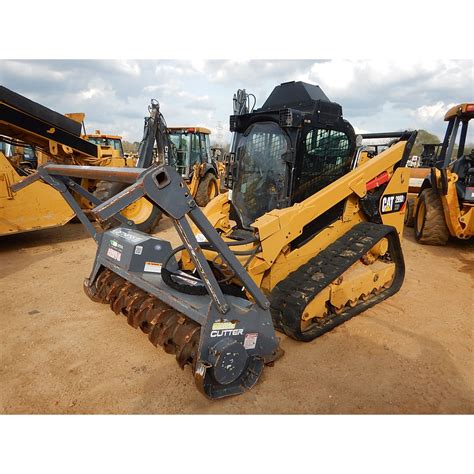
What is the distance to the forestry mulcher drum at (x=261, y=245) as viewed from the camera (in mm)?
2479

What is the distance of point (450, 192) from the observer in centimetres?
604

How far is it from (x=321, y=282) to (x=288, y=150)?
131cm

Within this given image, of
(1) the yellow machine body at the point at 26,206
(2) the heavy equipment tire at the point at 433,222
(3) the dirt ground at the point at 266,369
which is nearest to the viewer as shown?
(3) the dirt ground at the point at 266,369

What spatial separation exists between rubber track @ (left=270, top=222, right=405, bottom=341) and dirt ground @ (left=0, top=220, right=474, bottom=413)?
0.37ft

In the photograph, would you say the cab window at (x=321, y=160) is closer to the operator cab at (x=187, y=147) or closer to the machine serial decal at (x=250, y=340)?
the machine serial decal at (x=250, y=340)

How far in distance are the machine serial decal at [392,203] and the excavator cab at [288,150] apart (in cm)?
58

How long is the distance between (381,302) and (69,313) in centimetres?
344

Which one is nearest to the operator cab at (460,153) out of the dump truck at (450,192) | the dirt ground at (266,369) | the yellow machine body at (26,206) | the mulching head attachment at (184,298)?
the dump truck at (450,192)

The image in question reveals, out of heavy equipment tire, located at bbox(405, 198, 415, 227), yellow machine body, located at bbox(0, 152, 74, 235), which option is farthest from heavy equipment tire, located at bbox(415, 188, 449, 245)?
yellow machine body, located at bbox(0, 152, 74, 235)

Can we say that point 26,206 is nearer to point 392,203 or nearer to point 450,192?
point 392,203

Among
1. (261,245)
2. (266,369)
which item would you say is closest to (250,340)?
(266,369)

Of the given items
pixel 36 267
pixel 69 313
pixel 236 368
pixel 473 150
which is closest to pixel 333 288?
pixel 236 368

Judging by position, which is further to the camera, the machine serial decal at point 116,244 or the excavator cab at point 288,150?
the excavator cab at point 288,150

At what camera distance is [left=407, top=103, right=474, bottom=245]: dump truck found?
607 cm
